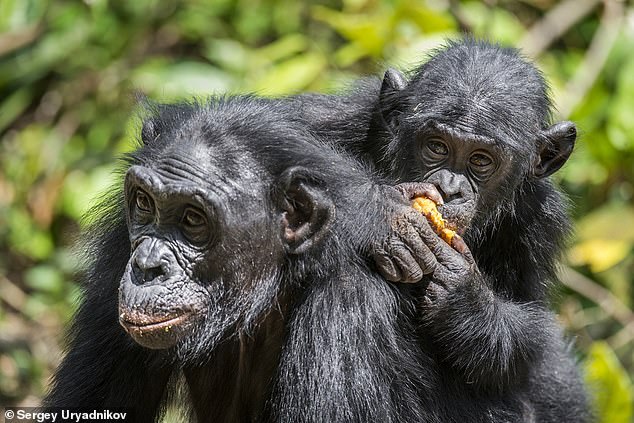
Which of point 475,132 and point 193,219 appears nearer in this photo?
point 193,219

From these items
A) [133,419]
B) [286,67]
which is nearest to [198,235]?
[133,419]

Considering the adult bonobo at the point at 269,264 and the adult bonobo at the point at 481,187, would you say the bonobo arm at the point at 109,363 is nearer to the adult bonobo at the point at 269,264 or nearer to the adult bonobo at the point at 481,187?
the adult bonobo at the point at 269,264

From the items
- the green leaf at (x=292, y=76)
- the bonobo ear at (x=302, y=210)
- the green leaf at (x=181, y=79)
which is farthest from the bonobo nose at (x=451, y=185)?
the green leaf at (x=181, y=79)

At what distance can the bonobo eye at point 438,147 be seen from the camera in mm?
5238

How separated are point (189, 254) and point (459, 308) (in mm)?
1314

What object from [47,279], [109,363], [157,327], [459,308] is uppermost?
[459,308]

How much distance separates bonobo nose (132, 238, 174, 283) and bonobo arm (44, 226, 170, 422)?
1.93ft

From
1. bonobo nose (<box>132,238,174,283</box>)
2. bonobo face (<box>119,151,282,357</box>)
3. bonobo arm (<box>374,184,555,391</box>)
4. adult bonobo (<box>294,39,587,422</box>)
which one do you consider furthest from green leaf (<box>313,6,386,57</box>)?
bonobo nose (<box>132,238,174,283</box>)

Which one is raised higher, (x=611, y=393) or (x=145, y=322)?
(x=145, y=322)

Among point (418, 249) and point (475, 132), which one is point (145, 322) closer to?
point (418, 249)

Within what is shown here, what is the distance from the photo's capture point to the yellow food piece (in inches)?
183

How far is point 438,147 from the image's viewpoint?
526cm

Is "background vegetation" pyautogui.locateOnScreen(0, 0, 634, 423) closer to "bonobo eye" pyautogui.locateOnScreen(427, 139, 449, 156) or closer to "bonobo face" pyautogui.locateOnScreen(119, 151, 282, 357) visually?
"bonobo eye" pyautogui.locateOnScreen(427, 139, 449, 156)

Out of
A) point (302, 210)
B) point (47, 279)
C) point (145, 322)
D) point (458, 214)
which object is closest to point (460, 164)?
point (458, 214)
